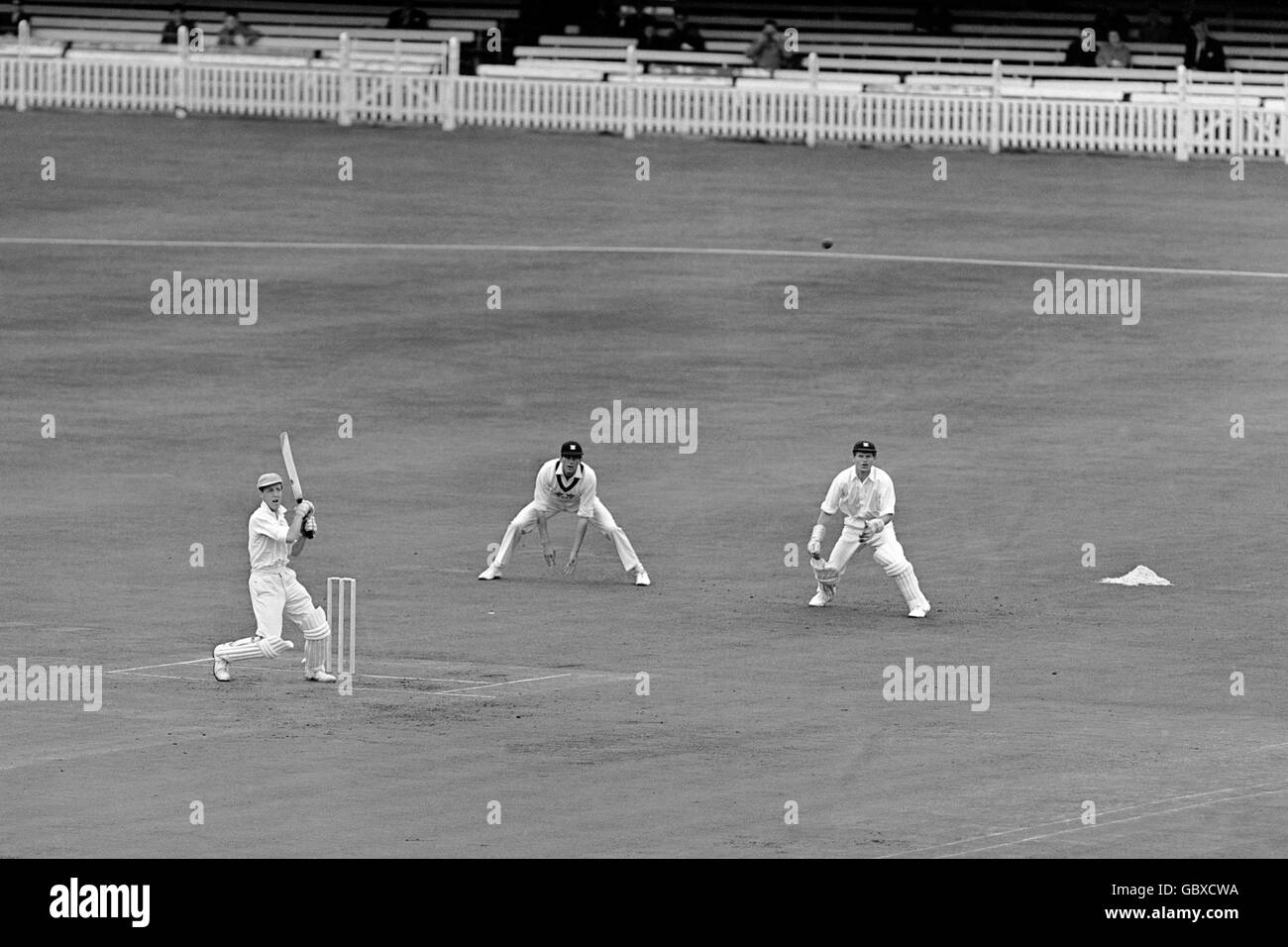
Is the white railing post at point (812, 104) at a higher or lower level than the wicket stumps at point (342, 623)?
higher

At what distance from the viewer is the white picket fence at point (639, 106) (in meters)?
48.8

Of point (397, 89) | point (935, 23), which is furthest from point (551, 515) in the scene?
point (935, 23)

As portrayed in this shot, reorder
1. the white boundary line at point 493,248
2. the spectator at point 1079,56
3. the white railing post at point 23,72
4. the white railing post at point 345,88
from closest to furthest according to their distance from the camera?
the white boundary line at point 493,248
the white railing post at point 345,88
the spectator at point 1079,56
the white railing post at point 23,72

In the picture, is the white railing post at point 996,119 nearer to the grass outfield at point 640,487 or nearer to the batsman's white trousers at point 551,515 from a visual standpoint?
the grass outfield at point 640,487

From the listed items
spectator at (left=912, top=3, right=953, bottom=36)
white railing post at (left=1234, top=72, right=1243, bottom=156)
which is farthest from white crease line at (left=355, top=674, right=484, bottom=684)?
spectator at (left=912, top=3, right=953, bottom=36)

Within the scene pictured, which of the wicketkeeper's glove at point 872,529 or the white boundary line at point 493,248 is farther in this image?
the white boundary line at point 493,248

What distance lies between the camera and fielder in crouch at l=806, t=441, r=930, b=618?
2619 centimetres

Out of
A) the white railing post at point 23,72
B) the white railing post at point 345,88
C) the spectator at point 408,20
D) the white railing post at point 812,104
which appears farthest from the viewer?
the spectator at point 408,20

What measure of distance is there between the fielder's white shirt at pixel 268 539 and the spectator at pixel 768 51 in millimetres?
31170

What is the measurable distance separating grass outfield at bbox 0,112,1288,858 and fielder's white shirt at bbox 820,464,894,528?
110 centimetres

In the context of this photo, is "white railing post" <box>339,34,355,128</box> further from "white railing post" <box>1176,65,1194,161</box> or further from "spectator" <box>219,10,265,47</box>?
"white railing post" <box>1176,65,1194,161</box>

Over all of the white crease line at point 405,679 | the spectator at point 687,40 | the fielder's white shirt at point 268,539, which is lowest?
the white crease line at point 405,679

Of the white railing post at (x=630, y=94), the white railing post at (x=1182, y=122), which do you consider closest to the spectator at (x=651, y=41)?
the white railing post at (x=630, y=94)

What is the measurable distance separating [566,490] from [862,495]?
3.18 metres
